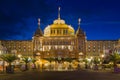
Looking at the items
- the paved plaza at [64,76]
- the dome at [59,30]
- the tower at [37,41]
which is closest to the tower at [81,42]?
the dome at [59,30]

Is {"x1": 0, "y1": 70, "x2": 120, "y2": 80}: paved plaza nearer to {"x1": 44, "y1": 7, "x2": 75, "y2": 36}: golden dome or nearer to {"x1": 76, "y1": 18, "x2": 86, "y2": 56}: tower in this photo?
{"x1": 76, "y1": 18, "x2": 86, "y2": 56}: tower

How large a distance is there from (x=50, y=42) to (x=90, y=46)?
26.8 meters

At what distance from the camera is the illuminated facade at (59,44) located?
150625 millimetres

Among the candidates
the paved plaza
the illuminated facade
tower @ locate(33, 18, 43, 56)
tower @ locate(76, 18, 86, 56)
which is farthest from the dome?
the paved plaza

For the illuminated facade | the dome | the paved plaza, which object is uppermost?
the dome

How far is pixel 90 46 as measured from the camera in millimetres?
172750

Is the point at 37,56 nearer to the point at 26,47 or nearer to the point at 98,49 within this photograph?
the point at 26,47

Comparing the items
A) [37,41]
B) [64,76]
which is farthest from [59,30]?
[64,76]

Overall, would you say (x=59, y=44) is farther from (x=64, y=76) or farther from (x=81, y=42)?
(x=64, y=76)

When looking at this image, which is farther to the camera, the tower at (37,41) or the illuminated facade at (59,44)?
the tower at (37,41)

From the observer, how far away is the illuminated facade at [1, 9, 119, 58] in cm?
15062

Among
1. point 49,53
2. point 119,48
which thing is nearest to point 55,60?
point 49,53

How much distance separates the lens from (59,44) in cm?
15725

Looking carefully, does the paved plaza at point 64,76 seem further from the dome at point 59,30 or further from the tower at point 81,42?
the dome at point 59,30
